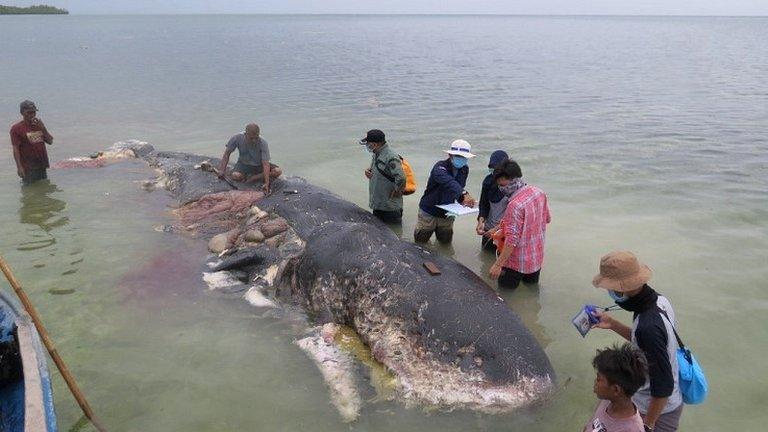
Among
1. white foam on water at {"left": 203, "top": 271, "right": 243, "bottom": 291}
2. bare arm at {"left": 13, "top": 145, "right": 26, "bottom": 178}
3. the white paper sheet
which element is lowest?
white foam on water at {"left": 203, "top": 271, "right": 243, "bottom": 291}

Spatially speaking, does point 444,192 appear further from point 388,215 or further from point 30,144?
point 30,144

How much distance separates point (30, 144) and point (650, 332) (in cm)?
1351

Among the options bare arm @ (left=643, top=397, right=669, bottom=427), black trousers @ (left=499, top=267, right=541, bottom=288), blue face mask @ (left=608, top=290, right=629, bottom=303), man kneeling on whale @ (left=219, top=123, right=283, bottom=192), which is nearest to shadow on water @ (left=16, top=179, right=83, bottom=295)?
man kneeling on whale @ (left=219, top=123, right=283, bottom=192)

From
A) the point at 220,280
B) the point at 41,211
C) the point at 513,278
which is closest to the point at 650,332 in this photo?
the point at 513,278

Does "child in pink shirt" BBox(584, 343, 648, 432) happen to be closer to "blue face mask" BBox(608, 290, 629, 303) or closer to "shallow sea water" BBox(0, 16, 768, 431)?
"blue face mask" BBox(608, 290, 629, 303)

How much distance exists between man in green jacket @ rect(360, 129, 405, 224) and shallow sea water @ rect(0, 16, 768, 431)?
1.16 metres

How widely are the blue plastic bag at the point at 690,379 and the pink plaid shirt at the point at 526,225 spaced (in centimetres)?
262

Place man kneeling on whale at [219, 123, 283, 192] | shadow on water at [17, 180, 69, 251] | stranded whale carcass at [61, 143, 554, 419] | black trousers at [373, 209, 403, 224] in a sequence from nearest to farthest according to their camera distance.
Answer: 1. stranded whale carcass at [61, 143, 554, 419]
2. black trousers at [373, 209, 403, 224]
3. shadow on water at [17, 180, 69, 251]
4. man kneeling on whale at [219, 123, 283, 192]

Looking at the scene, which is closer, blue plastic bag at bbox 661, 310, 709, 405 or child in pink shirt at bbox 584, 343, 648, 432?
child in pink shirt at bbox 584, 343, 648, 432

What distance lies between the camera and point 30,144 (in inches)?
493

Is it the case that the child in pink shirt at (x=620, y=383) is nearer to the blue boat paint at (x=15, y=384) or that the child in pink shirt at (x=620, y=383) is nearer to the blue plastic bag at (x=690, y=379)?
the blue plastic bag at (x=690, y=379)

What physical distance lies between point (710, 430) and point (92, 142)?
63.4 ft

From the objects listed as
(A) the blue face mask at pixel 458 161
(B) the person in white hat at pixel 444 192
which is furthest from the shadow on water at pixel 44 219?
(A) the blue face mask at pixel 458 161

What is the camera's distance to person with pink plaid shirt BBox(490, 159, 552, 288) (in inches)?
250
